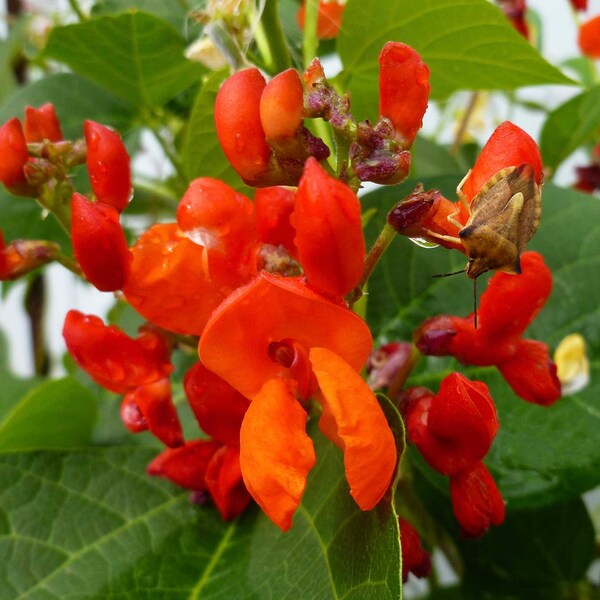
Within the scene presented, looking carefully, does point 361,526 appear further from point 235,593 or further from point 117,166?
point 117,166

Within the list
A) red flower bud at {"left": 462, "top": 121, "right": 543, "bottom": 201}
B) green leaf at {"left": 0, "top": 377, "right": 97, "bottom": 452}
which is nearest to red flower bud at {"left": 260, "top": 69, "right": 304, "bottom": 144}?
red flower bud at {"left": 462, "top": 121, "right": 543, "bottom": 201}

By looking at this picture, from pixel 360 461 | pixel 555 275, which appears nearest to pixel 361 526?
pixel 360 461

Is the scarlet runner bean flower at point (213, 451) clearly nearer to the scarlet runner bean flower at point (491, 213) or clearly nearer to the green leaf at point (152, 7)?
the scarlet runner bean flower at point (491, 213)

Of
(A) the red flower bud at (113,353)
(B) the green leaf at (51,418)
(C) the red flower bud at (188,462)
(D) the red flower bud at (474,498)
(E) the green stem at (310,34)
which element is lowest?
(B) the green leaf at (51,418)

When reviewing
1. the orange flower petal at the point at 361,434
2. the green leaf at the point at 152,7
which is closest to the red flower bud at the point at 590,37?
the green leaf at the point at 152,7

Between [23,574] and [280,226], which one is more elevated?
[280,226]
